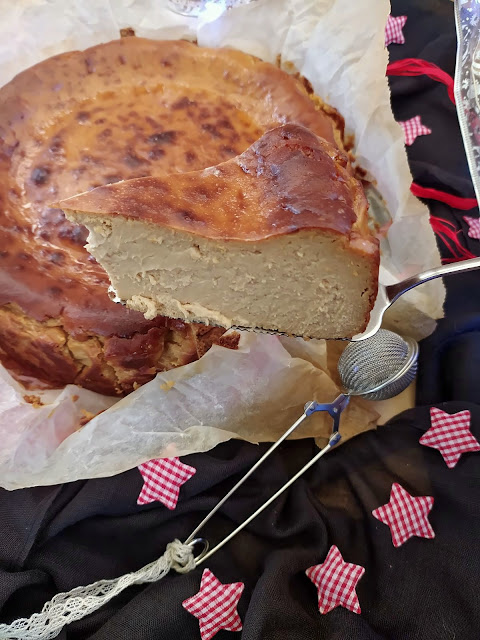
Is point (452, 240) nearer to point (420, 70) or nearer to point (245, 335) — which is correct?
point (420, 70)

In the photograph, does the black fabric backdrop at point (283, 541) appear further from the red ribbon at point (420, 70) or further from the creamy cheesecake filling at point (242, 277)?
the red ribbon at point (420, 70)

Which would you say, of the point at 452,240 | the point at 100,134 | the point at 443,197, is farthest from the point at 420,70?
the point at 100,134

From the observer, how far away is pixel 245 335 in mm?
1282

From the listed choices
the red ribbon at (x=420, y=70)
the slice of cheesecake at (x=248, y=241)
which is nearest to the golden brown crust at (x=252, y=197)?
the slice of cheesecake at (x=248, y=241)

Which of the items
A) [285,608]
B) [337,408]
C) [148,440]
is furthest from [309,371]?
[285,608]

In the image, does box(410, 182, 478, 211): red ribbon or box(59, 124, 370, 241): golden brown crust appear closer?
box(59, 124, 370, 241): golden brown crust

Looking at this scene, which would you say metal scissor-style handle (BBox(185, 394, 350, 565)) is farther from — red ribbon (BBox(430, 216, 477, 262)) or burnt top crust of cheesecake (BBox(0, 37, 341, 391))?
red ribbon (BBox(430, 216, 477, 262))

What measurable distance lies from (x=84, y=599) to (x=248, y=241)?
73 cm

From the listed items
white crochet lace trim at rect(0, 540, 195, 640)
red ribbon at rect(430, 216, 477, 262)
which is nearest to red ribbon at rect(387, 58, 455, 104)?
red ribbon at rect(430, 216, 477, 262)

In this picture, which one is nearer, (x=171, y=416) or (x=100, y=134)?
(x=171, y=416)

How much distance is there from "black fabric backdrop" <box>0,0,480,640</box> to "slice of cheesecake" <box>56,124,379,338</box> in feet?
1.18

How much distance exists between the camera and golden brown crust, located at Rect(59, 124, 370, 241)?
35.9 inches

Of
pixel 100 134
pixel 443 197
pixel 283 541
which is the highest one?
pixel 100 134

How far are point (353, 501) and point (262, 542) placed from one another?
225 mm
